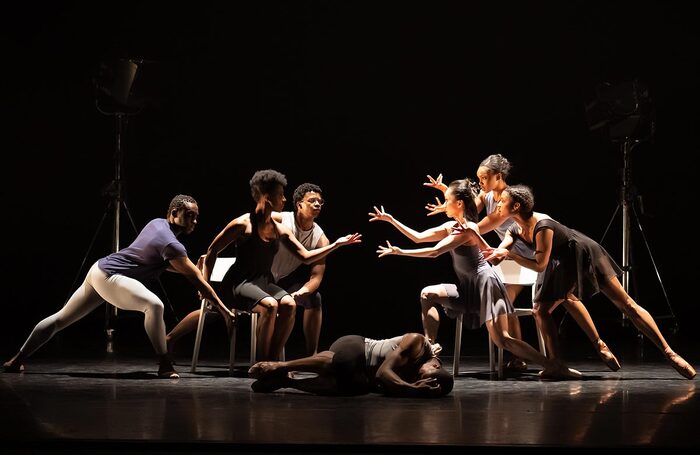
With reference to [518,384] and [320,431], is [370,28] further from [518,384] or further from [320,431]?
[320,431]

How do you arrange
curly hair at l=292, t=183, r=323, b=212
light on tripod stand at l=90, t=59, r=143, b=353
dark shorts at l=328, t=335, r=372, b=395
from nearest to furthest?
dark shorts at l=328, t=335, r=372, b=395, curly hair at l=292, t=183, r=323, b=212, light on tripod stand at l=90, t=59, r=143, b=353

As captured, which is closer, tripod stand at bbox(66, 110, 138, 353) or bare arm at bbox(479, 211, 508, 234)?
bare arm at bbox(479, 211, 508, 234)

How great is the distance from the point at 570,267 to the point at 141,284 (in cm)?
219

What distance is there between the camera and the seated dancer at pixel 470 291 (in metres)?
5.12

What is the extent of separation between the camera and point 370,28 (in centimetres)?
759

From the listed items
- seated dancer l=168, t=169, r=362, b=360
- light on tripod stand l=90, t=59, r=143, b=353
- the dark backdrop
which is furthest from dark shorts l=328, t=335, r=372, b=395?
the dark backdrop

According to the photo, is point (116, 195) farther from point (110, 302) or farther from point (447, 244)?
Answer: point (447, 244)

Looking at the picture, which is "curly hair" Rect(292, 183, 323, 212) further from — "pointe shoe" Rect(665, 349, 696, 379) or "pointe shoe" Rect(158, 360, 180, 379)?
"pointe shoe" Rect(665, 349, 696, 379)

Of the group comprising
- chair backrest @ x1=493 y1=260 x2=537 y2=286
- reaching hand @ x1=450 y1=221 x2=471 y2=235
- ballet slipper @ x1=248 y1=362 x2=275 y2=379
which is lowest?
ballet slipper @ x1=248 y1=362 x2=275 y2=379

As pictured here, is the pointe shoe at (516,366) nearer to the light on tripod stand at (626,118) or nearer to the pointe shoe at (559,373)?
the pointe shoe at (559,373)

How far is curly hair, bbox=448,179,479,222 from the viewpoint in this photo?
17.4 feet

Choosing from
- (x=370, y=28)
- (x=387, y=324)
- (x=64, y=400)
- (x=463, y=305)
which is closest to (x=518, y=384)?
(x=463, y=305)

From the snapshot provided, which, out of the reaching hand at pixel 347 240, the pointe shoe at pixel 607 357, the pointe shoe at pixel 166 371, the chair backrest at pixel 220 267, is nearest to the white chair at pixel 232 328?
the chair backrest at pixel 220 267

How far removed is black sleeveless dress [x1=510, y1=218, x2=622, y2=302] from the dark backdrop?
230 centimetres
